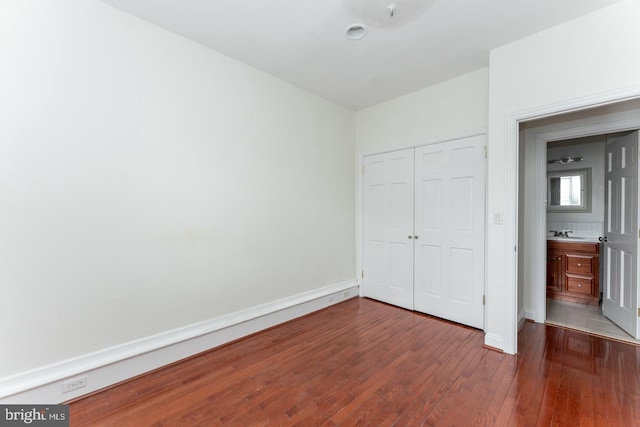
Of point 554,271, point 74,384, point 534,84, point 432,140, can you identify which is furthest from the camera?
point 554,271

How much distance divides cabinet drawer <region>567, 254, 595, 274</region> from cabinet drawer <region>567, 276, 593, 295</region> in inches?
4.3

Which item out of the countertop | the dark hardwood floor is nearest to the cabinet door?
the countertop

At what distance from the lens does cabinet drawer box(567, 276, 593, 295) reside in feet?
12.3

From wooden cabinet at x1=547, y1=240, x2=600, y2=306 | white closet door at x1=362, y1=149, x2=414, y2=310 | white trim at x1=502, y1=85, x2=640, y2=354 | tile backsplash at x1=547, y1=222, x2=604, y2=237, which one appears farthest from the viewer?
tile backsplash at x1=547, y1=222, x2=604, y2=237

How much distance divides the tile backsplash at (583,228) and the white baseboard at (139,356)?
4429mm

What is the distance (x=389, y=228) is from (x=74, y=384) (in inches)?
135

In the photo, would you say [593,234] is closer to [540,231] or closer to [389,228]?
[540,231]

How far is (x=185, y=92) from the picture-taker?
241 cm

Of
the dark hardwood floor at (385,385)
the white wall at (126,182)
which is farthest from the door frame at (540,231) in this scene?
the white wall at (126,182)

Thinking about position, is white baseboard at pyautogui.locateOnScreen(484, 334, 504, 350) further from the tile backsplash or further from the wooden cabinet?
the tile backsplash

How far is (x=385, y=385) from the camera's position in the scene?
203 cm

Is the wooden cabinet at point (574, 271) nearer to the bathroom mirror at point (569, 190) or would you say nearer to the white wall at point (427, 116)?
the bathroom mirror at point (569, 190)

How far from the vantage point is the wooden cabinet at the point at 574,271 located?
373cm

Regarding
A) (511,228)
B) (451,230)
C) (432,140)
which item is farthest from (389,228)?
(511,228)
